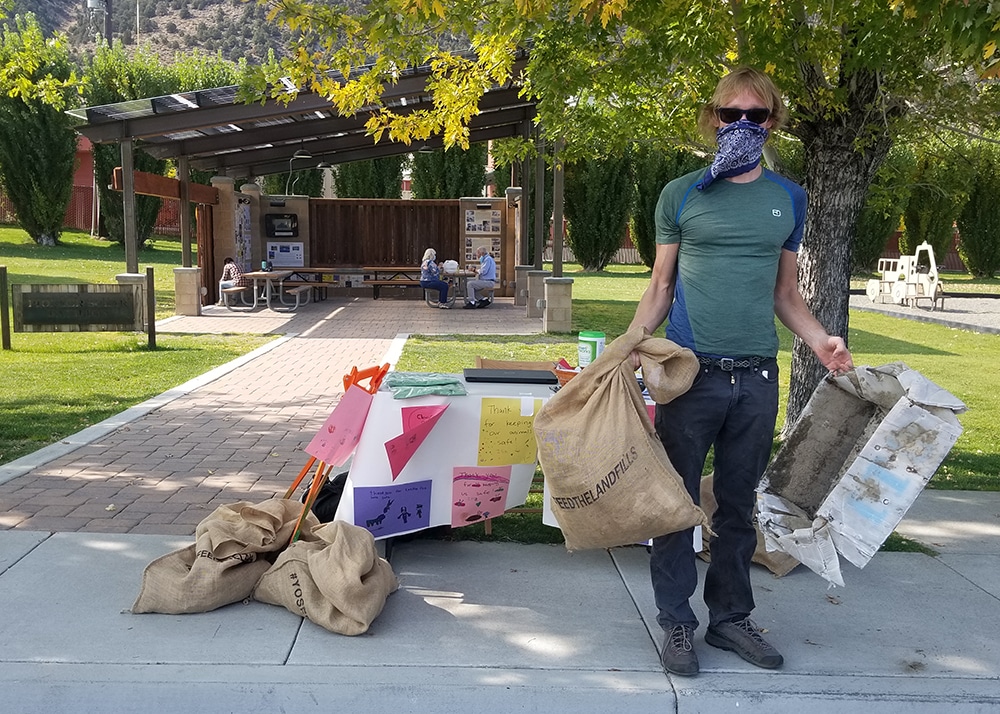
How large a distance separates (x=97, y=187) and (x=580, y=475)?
107 ft

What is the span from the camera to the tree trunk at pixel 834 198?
6.46m

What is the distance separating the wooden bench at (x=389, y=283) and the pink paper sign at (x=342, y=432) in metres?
19.8

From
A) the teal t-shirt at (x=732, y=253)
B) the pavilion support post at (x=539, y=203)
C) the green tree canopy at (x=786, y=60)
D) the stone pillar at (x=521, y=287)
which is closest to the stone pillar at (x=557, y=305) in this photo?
the pavilion support post at (x=539, y=203)

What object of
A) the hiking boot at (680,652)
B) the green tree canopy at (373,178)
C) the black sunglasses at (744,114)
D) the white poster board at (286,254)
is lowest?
the hiking boot at (680,652)

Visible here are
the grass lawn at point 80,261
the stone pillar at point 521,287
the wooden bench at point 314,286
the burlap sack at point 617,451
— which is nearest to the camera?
the burlap sack at point 617,451

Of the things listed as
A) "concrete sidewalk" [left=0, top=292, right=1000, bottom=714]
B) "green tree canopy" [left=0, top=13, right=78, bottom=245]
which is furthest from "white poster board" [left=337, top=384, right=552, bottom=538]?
"green tree canopy" [left=0, top=13, right=78, bottom=245]

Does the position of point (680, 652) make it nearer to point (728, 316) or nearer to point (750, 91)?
point (728, 316)

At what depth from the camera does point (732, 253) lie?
136 inches

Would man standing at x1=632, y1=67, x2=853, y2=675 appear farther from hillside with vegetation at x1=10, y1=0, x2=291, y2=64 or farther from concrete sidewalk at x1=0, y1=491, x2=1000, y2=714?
hillside with vegetation at x1=10, y1=0, x2=291, y2=64

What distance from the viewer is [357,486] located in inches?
176

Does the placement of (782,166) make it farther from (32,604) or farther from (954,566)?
(32,604)

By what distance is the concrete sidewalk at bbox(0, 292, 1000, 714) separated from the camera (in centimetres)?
337

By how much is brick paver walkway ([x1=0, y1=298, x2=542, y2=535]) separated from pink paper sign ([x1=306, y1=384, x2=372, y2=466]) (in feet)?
3.66

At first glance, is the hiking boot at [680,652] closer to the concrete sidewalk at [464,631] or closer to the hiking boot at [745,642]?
the concrete sidewalk at [464,631]
